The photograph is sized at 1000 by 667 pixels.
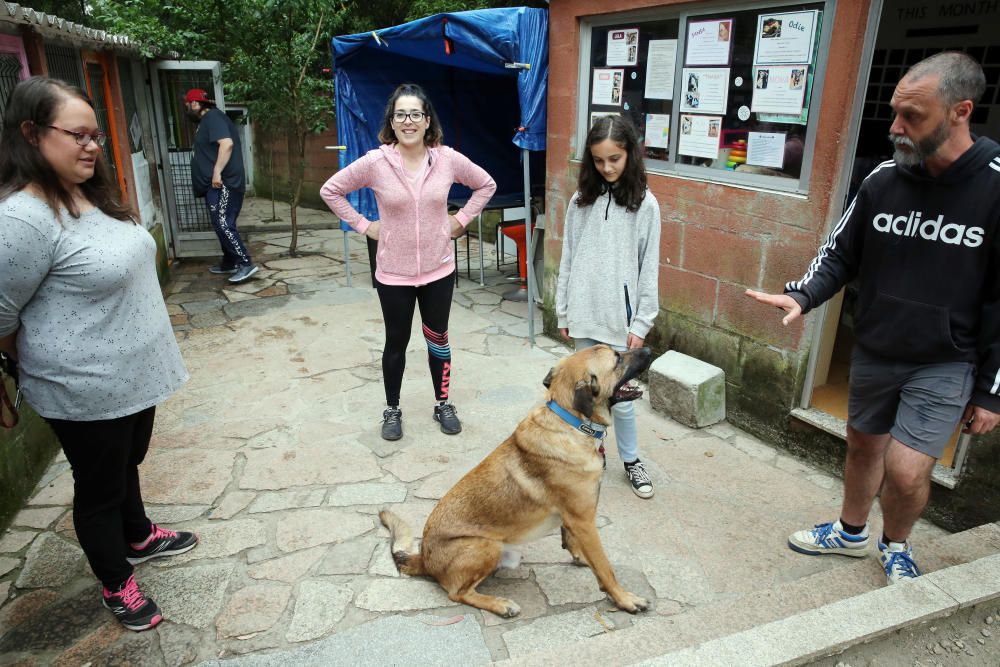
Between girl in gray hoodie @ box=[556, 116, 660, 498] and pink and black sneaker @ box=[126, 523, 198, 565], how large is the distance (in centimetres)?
221

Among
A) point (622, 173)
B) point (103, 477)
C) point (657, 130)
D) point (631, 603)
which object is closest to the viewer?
point (103, 477)

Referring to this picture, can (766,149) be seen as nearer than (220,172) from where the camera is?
Yes

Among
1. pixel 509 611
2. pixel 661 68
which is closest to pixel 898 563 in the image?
pixel 509 611

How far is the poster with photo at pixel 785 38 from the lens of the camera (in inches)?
151

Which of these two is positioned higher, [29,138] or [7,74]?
[7,74]

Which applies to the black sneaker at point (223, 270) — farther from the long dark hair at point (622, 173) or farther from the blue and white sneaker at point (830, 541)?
the blue and white sneaker at point (830, 541)

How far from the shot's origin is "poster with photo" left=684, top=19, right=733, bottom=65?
4293 millimetres

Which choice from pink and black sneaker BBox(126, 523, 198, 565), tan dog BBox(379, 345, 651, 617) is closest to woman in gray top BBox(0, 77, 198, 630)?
pink and black sneaker BBox(126, 523, 198, 565)

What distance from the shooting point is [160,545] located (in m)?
3.22

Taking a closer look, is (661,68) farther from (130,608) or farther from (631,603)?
(130,608)

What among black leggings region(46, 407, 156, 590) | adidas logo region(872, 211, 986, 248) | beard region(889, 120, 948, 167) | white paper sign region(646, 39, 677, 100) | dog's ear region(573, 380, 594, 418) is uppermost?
white paper sign region(646, 39, 677, 100)

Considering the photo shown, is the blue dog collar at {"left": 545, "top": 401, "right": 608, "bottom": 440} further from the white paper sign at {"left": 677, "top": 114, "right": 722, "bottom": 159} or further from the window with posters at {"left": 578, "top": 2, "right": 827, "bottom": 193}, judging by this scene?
the white paper sign at {"left": 677, "top": 114, "right": 722, "bottom": 159}

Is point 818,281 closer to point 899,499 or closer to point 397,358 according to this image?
point 899,499

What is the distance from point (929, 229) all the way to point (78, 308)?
3032mm
